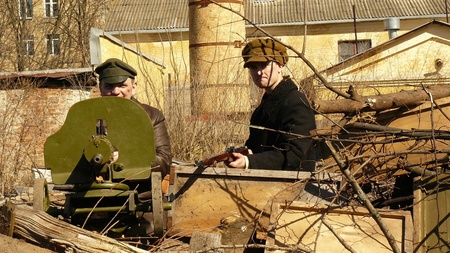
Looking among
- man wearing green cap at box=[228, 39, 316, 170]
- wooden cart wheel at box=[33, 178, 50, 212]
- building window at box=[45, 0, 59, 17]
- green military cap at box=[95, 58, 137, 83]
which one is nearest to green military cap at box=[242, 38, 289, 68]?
man wearing green cap at box=[228, 39, 316, 170]

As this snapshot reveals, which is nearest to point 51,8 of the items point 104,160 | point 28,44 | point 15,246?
point 28,44

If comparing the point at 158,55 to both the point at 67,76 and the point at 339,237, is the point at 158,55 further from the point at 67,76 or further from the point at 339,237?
the point at 339,237

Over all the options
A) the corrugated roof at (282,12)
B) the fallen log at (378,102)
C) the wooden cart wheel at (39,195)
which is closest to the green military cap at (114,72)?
the wooden cart wheel at (39,195)

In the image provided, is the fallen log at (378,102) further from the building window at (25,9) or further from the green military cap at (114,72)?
the building window at (25,9)

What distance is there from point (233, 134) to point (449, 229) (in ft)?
23.3

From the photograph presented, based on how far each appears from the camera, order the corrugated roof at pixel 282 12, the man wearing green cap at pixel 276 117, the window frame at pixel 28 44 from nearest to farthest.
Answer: the man wearing green cap at pixel 276 117 → the corrugated roof at pixel 282 12 → the window frame at pixel 28 44

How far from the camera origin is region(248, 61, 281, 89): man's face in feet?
19.7

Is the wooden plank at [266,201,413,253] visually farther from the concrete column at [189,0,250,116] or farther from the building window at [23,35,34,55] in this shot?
the building window at [23,35,34,55]

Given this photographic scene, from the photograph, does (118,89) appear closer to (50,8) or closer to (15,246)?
(15,246)

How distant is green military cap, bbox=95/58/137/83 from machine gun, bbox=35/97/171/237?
1221 millimetres

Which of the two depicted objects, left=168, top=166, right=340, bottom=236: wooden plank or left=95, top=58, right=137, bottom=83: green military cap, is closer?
left=168, top=166, right=340, bottom=236: wooden plank

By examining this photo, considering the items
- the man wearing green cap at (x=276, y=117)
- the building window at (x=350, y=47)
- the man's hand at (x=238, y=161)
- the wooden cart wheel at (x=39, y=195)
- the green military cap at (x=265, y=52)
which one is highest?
the green military cap at (x=265, y=52)

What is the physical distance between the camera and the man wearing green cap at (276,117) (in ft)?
18.9

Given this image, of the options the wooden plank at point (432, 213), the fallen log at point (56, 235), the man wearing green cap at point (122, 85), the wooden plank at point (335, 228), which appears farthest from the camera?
the man wearing green cap at point (122, 85)
